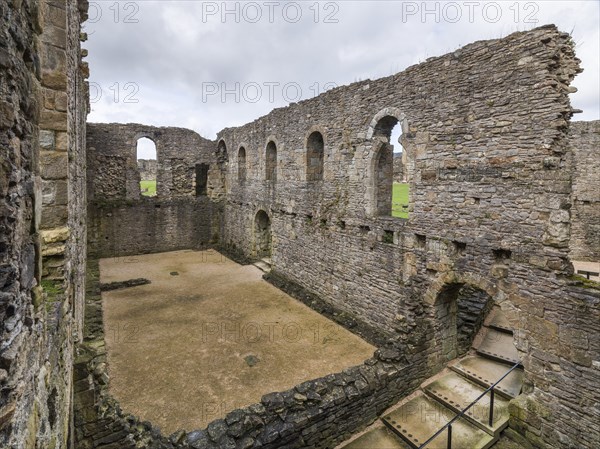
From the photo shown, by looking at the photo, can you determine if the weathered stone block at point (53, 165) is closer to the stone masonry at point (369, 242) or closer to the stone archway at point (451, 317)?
the stone masonry at point (369, 242)

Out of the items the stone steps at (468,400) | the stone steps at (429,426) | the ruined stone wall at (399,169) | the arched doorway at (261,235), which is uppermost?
the ruined stone wall at (399,169)

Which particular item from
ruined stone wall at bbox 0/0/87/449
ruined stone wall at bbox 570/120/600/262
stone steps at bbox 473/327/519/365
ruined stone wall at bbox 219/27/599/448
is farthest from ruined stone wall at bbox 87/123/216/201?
ruined stone wall at bbox 570/120/600/262

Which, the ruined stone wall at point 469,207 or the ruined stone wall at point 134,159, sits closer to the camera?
the ruined stone wall at point 469,207

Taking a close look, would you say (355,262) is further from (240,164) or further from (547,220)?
(240,164)

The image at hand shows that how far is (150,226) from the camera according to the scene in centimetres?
1912

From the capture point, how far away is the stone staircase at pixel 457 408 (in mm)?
6293

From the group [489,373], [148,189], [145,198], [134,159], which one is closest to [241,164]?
[145,198]

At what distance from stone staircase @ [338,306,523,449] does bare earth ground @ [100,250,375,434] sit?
5.20 feet

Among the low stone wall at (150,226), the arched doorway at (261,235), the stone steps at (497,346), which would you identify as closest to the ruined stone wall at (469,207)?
the stone steps at (497,346)

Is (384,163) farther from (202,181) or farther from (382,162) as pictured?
(202,181)

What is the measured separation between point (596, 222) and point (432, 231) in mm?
11832

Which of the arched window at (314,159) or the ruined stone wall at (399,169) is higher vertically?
the ruined stone wall at (399,169)

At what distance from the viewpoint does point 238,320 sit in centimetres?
1056

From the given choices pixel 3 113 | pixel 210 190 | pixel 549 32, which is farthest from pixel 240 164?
pixel 3 113
